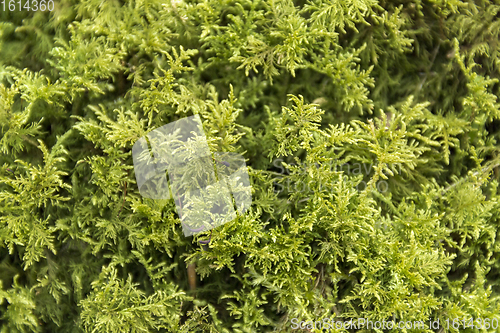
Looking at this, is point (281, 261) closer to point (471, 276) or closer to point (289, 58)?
point (289, 58)

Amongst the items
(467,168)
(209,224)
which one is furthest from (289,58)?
(467,168)

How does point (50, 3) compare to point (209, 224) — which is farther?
point (50, 3)

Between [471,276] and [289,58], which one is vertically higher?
[289,58]

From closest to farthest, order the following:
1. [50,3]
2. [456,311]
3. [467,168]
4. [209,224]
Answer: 1. [209,224]
2. [456,311]
3. [50,3]
4. [467,168]

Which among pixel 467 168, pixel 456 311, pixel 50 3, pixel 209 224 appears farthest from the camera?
pixel 467 168

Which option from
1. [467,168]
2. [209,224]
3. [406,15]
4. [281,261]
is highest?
[406,15]

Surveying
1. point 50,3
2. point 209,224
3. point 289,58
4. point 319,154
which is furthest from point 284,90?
point 50,3

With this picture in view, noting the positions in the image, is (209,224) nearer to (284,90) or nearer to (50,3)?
(284,90)
